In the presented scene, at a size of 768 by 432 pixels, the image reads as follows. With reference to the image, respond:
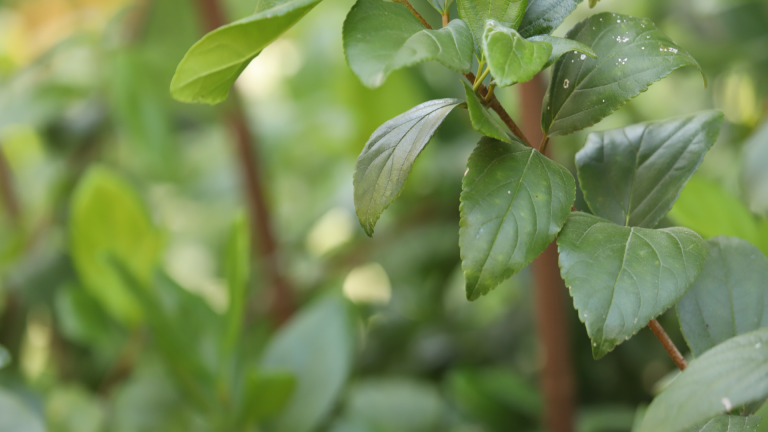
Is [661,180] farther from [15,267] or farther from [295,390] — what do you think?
[15,267]

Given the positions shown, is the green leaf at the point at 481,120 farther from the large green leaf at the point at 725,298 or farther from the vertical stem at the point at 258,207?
the vertical stem at the point at 258,207

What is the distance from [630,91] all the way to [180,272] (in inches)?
32.5

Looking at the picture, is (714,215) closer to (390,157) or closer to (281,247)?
(390,157)

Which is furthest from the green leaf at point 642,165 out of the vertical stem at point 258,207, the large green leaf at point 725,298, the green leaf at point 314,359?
the vertical stem at point 258,207

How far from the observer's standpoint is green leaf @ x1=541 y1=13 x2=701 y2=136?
203 mm

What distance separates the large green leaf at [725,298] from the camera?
0.78 ft

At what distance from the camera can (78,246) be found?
1.60 ft

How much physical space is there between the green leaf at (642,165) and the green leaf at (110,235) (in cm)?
35

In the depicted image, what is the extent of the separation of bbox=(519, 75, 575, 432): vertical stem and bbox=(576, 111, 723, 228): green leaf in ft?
0.62

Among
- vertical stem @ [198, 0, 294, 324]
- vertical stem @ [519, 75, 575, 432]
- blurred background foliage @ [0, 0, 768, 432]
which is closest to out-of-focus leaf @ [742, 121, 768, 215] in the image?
blurred background foliage @ [0, 0, 768, 432]

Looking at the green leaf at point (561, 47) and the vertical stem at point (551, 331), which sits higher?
the green leaf at point (561, 47)

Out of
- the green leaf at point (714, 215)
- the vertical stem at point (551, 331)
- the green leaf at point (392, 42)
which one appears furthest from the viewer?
the vertical stem at point (551, 331)

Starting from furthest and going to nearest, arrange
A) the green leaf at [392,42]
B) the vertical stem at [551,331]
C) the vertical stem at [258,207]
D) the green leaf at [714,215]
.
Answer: the vertical stem at [258,207]
the vertical stem at [551,331]
the green leaf at [714,215]
the green leaf at [392,42]

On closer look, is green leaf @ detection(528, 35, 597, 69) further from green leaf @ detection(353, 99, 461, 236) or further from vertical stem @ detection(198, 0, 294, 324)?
vertical stem @ detection(198, 0, 294, 324)
